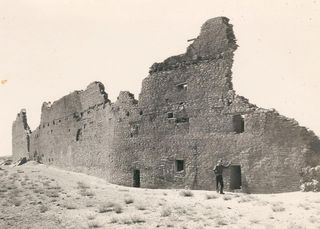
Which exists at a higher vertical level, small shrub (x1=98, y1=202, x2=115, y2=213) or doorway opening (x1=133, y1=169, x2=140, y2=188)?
doorway opening (x1=133, y1=169, x2=140, y2=188)

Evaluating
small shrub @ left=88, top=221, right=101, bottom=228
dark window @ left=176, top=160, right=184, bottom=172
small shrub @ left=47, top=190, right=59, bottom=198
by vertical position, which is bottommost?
small shrub @ left=88, top=221, right=101, bottom=228

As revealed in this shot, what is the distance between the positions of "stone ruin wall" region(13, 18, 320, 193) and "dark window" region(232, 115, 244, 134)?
0.04 metres

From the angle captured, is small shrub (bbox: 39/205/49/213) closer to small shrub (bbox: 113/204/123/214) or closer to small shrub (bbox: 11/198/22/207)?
small shrub (bbox: 11/198/22/207)

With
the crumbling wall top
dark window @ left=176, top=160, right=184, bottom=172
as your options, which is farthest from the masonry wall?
the crumbling wall top

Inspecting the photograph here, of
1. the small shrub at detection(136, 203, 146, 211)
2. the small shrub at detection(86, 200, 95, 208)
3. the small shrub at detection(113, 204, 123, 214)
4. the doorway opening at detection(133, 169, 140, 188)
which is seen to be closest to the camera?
the small shrub at detection(113, 204, 123, 214)

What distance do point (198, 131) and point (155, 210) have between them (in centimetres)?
704

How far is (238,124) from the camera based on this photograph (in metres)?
19.9

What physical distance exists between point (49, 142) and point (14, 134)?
12.8 meters

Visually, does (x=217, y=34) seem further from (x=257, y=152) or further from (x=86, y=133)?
(x=86, y=133)

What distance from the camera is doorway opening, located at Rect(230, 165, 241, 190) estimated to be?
19.6m

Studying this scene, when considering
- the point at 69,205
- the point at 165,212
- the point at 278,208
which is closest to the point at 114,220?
the point at 165,212

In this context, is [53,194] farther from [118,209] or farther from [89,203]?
[118,209]

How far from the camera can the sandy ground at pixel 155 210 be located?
12508 millimetres

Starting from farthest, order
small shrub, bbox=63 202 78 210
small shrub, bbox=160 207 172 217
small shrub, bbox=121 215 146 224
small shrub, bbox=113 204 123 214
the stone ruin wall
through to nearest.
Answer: the stone ruin wall, small shrub, bbox=63 202 78 210, small shrub, bbox=113 204 123 214, small shrub, bbox=160 207 172 217, small shrub, bbox=121 215 146 224
